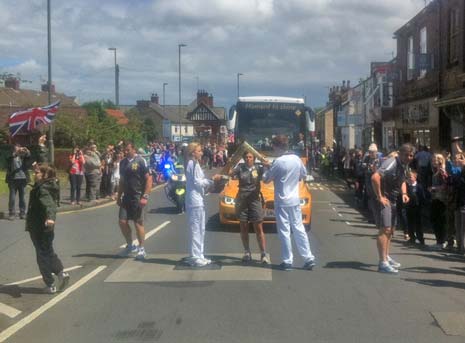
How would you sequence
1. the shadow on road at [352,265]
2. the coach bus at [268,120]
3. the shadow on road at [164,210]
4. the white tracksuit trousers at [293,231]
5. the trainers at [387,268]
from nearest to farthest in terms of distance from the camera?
the trainers at [387,268] → the white tracksuit trousers at [293,231] → the shadow on road at [352,265] → the shadow on road at [164,210] → the coach bus at [268,120]

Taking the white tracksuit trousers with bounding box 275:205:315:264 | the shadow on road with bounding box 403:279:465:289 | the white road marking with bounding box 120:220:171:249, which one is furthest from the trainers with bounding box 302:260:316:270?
the white road marking with bounding box 120:220:171:249

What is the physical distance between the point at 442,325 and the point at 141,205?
5.04m

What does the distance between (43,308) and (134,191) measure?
10.2 feet

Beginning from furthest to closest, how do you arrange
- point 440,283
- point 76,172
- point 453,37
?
1. point 453,37
2. point 76,172
3. point 440,283

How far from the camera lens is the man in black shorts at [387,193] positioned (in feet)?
29.9

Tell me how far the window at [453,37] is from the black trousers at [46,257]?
18117mm

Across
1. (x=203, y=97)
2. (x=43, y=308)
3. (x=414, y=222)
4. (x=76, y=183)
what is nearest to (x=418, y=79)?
(x=76, y=183)

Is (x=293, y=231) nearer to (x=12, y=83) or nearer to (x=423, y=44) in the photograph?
(x=423, y=44)

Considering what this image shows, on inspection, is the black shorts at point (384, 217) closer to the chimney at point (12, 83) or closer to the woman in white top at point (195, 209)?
the woman in white top at point (195, 209)

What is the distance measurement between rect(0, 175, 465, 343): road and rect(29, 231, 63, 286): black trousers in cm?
24

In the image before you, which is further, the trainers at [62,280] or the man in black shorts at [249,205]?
the man in black shorts at [249,205]

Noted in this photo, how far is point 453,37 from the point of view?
23.4 metres

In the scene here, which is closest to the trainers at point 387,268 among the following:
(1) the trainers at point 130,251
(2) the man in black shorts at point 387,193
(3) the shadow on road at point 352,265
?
(2) the man in black shorts at point 387,193

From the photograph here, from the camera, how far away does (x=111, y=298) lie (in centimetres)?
776
